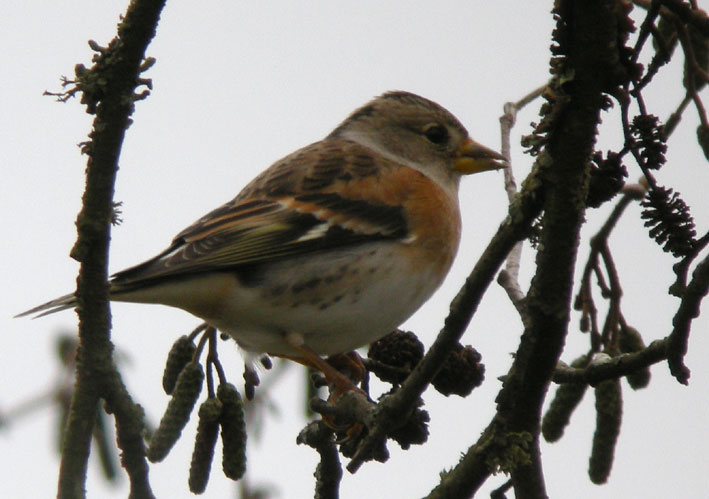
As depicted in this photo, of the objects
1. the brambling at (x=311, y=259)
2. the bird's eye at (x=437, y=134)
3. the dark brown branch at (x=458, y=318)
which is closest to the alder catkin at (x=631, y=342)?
the brambling at (x=311, y=259)

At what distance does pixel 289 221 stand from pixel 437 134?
4.19 ft

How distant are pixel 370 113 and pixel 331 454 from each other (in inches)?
97.0

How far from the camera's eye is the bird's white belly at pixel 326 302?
378 cm

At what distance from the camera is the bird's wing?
383 centimetres

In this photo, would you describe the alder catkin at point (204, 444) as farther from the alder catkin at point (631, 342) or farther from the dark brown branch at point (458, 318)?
the alder catkin at point (631, 342)

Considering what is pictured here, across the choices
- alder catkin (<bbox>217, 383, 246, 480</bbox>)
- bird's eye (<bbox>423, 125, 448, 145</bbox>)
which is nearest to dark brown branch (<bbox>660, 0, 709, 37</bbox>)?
alder catkin (<bbox>217, 383, 246, 480</bbox>)

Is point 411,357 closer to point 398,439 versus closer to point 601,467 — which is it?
point 398,439

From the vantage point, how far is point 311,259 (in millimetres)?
3906

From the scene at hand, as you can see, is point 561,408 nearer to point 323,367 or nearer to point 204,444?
point 323,367

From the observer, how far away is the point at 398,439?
10.5ft

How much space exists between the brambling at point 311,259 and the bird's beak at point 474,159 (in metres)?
0.34

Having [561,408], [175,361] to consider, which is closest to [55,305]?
[175,361]

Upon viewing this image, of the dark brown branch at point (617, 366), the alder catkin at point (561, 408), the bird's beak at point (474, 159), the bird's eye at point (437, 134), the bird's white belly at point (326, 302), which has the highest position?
the bird's eye at point (437, 134)

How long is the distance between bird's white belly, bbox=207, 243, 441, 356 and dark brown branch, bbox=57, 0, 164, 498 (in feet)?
3.21
